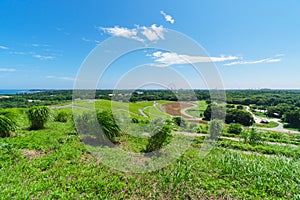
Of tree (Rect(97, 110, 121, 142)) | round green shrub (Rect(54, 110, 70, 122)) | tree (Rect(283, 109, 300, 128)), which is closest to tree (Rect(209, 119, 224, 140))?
tree (Rect(97, 110, 121, 142))

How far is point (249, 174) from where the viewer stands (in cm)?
357

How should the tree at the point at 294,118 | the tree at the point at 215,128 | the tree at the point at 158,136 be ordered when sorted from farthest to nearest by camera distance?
the tree at the point at 294,118 < the tree at the point at 215,128 < the tree at the point at 158,136

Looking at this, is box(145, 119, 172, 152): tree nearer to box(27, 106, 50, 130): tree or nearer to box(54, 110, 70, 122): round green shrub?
box(27, 106, 50, 130): tree

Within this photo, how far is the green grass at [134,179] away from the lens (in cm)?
285

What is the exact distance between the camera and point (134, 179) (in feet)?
10.9

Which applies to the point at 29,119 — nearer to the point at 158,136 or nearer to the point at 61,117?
the point at 61,117

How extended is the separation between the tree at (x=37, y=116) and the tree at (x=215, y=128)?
808cm

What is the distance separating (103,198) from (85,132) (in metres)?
3.49

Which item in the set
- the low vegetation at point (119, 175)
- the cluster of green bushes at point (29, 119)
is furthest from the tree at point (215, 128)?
the cluster of green bushes at point (29, 119)

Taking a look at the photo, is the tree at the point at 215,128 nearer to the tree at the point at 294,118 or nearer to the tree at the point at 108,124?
the tree at the point at 108,124

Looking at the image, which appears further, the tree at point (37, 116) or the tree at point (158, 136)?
the tree at point (37, 116)

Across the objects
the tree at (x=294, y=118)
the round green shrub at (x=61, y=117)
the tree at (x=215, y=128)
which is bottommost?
the tree at (x=294, y=118)

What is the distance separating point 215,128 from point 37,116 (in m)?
8.50

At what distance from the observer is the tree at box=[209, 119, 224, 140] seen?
848 cm
